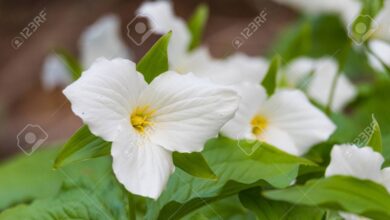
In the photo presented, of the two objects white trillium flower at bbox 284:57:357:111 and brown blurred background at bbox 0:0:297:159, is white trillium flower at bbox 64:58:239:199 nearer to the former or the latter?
white trillium flower at bbox 284:57:357:111

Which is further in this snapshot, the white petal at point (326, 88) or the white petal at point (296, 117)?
the white petal at point (326, 88)

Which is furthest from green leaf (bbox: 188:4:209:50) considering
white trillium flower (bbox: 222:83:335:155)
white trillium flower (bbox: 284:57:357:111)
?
white trillium flower (bbox: 222:83:335:155)

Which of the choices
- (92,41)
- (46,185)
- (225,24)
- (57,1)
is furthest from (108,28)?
(57,1)

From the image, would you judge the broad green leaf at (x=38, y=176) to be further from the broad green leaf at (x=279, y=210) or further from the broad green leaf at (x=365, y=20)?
the broad green leaf at (x=365, y=20)

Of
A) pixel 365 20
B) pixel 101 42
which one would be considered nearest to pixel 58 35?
pixel 101 42

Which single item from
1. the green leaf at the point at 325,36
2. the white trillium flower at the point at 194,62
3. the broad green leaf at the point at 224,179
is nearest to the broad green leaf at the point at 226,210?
the broad green leaf at the point at 224,179

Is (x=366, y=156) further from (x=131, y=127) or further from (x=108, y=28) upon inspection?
(x=108, y=28)
